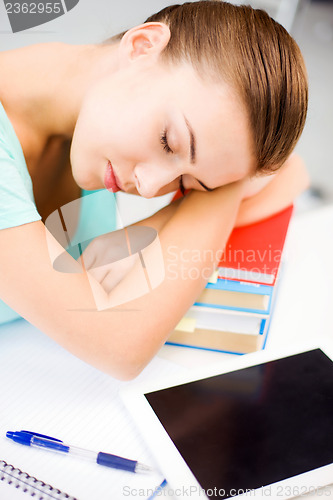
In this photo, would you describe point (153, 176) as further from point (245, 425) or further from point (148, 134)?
point (245, 425)

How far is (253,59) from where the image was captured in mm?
540

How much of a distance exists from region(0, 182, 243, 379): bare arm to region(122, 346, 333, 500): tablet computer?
0.17 ft

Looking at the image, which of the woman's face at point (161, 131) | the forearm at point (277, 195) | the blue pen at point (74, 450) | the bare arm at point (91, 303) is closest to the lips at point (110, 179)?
the woman's face at point (161, 131)

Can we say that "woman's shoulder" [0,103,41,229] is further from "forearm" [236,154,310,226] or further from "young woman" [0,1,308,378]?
"forearm" [236,154,310,226]

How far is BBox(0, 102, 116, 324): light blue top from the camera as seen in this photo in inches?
20.1

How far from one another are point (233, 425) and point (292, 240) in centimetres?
47

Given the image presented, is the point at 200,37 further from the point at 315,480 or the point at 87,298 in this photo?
the point at 315,480

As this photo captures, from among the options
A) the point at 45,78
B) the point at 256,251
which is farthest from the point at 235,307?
the point at 45,78

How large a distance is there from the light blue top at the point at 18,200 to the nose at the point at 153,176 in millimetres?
138

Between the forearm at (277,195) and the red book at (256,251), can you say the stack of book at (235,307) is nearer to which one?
the red book at (256,251)

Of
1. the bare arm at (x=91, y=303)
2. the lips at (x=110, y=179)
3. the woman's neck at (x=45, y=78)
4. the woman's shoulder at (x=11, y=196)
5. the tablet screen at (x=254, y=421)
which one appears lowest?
the tablet screen at (x=254, y=421)

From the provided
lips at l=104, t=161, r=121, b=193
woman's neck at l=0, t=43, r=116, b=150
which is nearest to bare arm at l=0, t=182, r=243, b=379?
lips at l=104, t=161, r=121, b=193

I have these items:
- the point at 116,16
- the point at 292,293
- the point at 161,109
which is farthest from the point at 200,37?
the point at 292,293

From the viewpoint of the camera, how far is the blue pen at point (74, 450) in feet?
1.51
